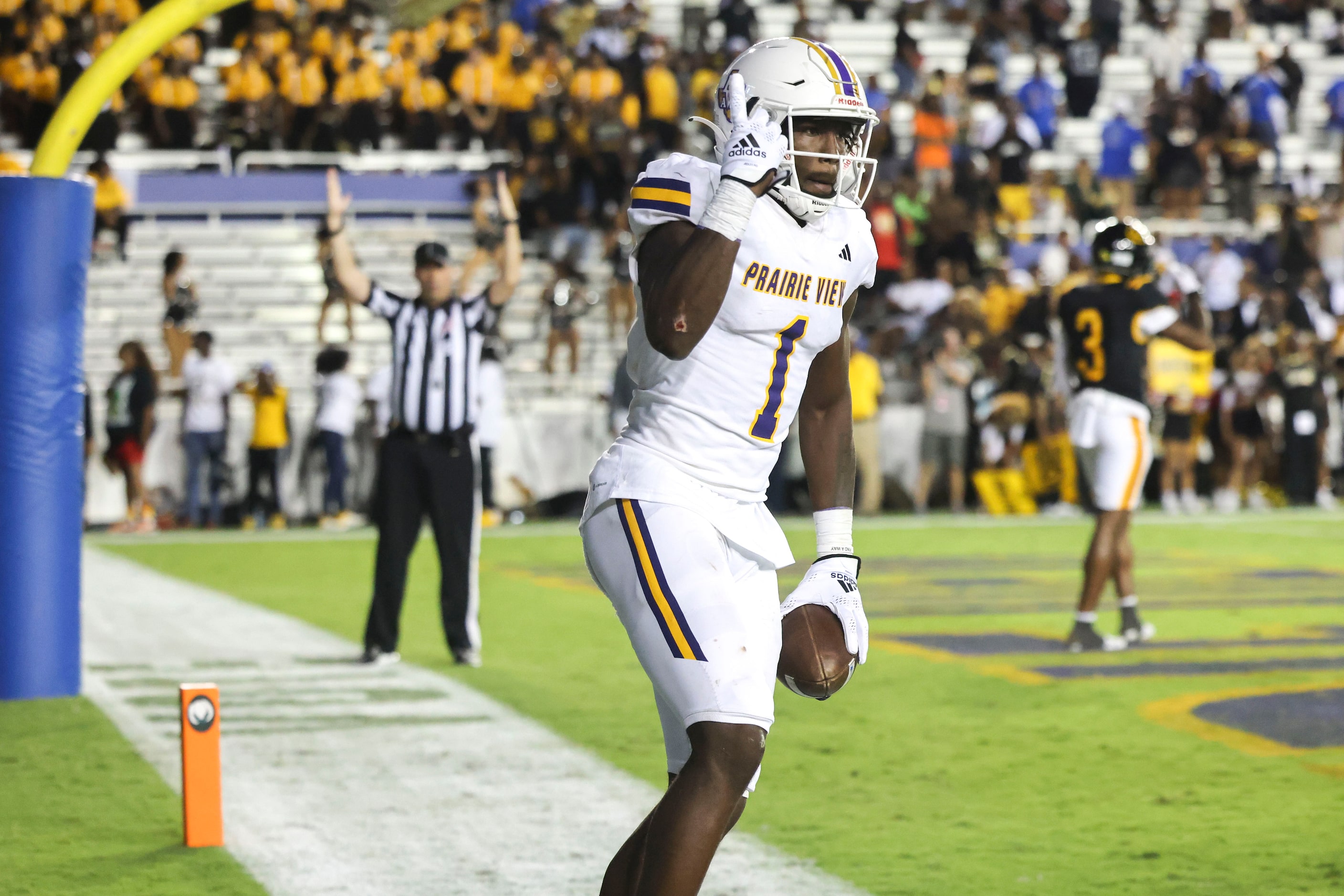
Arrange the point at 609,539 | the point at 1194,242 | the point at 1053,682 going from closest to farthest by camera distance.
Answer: the point at 609,539 < the point at 1053,682 < the point at 1194,242

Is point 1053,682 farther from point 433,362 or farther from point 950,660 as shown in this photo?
point 433,362

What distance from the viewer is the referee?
806cm

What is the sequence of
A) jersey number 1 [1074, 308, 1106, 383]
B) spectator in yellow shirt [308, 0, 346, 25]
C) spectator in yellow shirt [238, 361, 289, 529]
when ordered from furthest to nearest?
spectator in yellow shirt [308, 0, 346, 25]
spectator in yellow shirt [238, 361, 289, 529]
jersey number 1 [1074, 308, 1106, 383]

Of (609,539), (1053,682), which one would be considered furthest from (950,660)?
(609,539)

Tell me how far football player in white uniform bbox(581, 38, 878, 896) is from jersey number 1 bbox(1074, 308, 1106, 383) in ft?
17.0

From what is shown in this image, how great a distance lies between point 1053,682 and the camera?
7551 mm

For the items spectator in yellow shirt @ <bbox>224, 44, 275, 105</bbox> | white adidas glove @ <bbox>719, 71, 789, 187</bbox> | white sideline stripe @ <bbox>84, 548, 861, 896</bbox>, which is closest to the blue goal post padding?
white sideline stripe @ <bbox>84, 548, 861, 896</bbox>

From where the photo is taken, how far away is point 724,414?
326cm

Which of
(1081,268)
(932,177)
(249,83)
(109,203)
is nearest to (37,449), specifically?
(109,203)

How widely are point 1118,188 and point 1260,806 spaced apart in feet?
58.1

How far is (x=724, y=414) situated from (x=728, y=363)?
9 centimetres

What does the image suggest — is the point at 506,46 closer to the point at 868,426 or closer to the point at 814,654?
the point at 868,426

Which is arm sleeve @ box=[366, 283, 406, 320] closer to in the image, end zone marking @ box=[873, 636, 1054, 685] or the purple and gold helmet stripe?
end zone marking @ box=[873, 636, 1054, 685]

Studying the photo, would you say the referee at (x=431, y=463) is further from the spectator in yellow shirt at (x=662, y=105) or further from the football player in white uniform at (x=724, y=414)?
the spectator in yellow shirt at (x=662, y=105)
